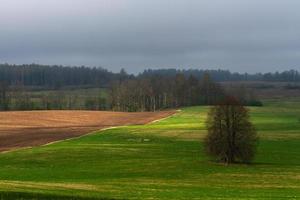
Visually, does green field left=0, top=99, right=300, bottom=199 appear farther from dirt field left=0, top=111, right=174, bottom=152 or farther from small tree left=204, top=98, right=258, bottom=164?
dirt field left=0, top=111, right=174, bottom=152

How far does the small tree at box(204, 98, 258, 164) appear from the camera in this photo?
49.0m

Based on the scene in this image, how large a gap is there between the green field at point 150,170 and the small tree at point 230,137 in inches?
52.4

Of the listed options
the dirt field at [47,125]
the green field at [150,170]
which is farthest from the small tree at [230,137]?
the dirt field at [47,125]

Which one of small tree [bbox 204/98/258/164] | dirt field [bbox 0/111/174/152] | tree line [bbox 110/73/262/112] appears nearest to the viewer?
small tree [bbox 204/98/258/164]

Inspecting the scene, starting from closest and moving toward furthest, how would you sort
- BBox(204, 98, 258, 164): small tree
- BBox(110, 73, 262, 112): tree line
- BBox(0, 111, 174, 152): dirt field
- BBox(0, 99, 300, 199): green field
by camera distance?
1. BBox(0, 99, 300, 199): green field
2. BBox(204, 98, 258, 164): small tree
3. BBox(0, 111, 174, 152): dirt field
4. BBox(110, 73, 262, 112): tree line

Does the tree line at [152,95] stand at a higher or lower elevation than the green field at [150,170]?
higher

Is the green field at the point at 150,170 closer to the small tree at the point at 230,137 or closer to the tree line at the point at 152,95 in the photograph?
the small tree at the point at 230,137

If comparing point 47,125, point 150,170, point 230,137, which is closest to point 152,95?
point 47,125

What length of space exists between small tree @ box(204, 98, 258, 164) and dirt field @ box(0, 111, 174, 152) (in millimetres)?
24527

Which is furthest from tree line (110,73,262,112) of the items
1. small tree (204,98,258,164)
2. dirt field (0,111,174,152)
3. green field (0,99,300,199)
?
small tree (204,98,258,164)

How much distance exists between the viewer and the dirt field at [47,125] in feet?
233

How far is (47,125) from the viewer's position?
102 m

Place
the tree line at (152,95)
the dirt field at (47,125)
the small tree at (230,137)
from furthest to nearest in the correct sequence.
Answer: the tree line at (152,95) → the dirt field at (47,125) → the small tree at (230,137)

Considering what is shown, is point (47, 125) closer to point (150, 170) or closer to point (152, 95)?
point (150, 170)
